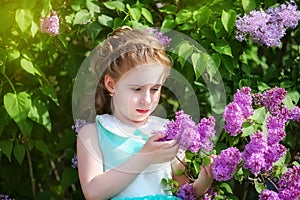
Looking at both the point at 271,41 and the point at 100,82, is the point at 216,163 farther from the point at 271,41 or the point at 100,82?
the point at 271,41

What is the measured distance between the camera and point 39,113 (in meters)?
3.12

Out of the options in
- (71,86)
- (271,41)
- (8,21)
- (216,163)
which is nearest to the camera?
(216,163)

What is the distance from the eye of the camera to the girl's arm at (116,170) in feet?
7.36

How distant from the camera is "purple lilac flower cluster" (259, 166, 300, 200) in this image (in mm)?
2346

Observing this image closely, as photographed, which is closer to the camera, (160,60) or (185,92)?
(160,60)

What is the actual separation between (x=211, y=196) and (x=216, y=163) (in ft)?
0.64

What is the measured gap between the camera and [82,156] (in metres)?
2.40

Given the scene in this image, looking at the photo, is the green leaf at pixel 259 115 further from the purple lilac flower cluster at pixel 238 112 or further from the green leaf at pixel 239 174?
the green leaf at pixel 239 174

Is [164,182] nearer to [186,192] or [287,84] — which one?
[186,192]

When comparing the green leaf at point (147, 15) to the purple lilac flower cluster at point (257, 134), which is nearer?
the purple lilac flower cluster at point (257, 134)

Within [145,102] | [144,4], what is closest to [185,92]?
[144,4]

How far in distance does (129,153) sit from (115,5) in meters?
0.87

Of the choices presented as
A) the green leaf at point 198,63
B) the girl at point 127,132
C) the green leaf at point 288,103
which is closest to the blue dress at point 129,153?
the girl at point 127,132

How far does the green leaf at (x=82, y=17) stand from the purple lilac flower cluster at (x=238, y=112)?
0.89 meters
